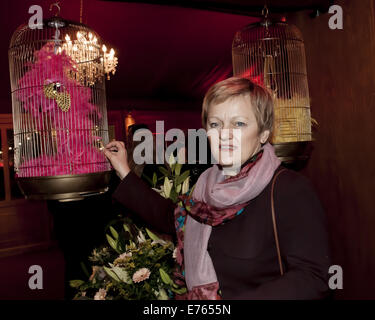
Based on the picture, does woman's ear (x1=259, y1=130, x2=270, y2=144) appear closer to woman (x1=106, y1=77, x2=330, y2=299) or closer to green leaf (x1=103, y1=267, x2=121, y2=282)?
woman (x1=106, y1=77, x2=330, y2=299)

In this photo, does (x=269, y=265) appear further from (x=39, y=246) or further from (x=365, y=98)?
(x=39, y=246)

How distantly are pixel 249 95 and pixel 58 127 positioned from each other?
685mm

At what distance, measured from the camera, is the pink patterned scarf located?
1.10m

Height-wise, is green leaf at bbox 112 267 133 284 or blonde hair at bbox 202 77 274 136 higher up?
blonde hair at bbox 202 77 274 136

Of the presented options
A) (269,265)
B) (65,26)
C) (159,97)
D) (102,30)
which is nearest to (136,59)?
(102,30)

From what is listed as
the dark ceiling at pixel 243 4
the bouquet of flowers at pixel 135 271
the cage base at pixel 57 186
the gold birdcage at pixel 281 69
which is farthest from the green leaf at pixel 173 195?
the dark ceiling at pixel 243 4

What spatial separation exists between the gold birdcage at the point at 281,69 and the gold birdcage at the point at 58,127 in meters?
0.99

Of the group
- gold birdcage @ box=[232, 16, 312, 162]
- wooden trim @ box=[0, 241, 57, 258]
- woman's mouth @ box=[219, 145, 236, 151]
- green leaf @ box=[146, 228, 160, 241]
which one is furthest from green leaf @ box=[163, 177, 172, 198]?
wooden trim @ box=[0, 241, 57, 258]

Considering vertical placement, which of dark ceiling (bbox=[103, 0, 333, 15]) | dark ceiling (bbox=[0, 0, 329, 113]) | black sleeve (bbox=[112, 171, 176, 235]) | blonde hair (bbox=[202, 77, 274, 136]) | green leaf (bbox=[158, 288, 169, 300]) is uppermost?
dark ceiling (bbox=[0, 0, 329, 113])

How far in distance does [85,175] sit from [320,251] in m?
0.77

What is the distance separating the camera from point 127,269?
1.27m

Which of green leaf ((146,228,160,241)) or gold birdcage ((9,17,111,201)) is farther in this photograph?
green leaf ((146,228,160,241))

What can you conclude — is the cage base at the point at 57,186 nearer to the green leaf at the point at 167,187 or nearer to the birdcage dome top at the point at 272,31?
the green leaf at the point at 167,187

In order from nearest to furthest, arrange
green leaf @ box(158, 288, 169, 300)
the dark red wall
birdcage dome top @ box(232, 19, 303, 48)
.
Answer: green leaf @ box(158, 288, 169, 300) → birdcage dome top @ box(232, 19, 303, 48) → the dark red wall
